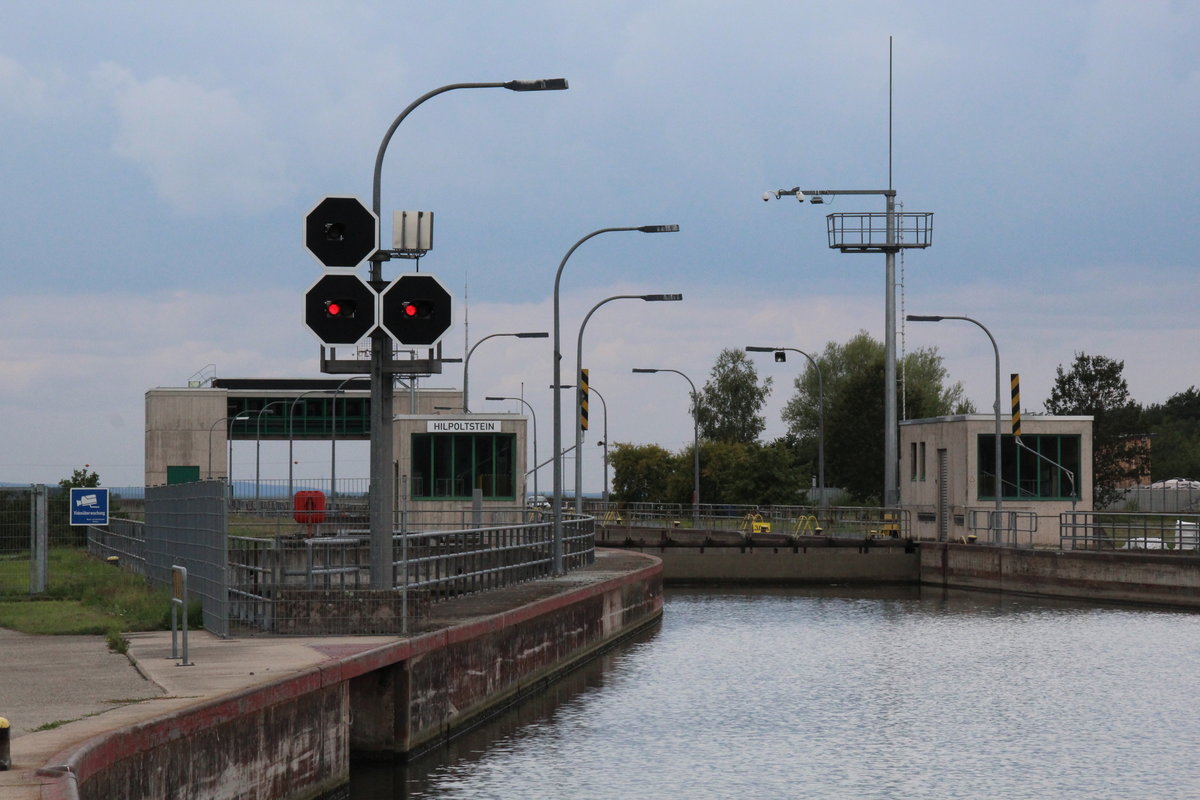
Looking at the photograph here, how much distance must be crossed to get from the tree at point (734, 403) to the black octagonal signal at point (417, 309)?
110 meters

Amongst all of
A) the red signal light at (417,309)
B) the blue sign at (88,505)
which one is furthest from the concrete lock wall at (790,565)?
the red signal light at (417,309)

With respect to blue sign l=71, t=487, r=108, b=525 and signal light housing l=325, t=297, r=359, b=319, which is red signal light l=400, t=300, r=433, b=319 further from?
blue sign l=71, t=487, r=108, b=525

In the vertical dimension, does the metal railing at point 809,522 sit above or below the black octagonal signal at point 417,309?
below

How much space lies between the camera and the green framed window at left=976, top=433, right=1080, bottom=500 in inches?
1868

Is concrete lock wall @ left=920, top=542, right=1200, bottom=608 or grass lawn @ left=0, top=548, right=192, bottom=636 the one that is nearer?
grass lawn @ left=0, top=548, right=192, bottom=636

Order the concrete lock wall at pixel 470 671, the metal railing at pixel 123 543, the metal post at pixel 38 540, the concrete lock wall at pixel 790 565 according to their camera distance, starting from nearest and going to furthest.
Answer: the concrete lock wall at pixel 470 671, the metal post at pixel 38 540, the metal railing at pixel 123 543, the concrete lock wall at pixel 790 565

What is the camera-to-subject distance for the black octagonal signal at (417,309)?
668 inches

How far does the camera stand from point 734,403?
128250 millimetres

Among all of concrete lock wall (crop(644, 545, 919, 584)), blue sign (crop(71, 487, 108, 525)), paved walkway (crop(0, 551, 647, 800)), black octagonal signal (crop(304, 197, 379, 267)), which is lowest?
concrete lock wall (crop(644, 545, 919, 584))

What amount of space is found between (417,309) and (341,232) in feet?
4.78

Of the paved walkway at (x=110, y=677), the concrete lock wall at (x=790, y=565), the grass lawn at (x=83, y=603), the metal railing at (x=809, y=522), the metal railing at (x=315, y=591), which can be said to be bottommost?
the concrete lock wall at (x=790, y=565)

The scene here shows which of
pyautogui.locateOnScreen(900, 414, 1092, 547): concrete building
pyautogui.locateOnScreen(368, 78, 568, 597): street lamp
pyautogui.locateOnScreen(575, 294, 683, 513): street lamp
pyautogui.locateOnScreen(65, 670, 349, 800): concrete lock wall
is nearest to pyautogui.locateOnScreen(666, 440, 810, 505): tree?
pyautogui.locateOnScreen(900, 414, 1092, 547): concrete building

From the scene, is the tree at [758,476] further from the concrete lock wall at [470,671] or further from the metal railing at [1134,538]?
the concrete lock wall at [470,671]

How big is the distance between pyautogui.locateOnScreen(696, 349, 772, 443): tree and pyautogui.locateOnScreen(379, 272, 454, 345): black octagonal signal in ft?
361
